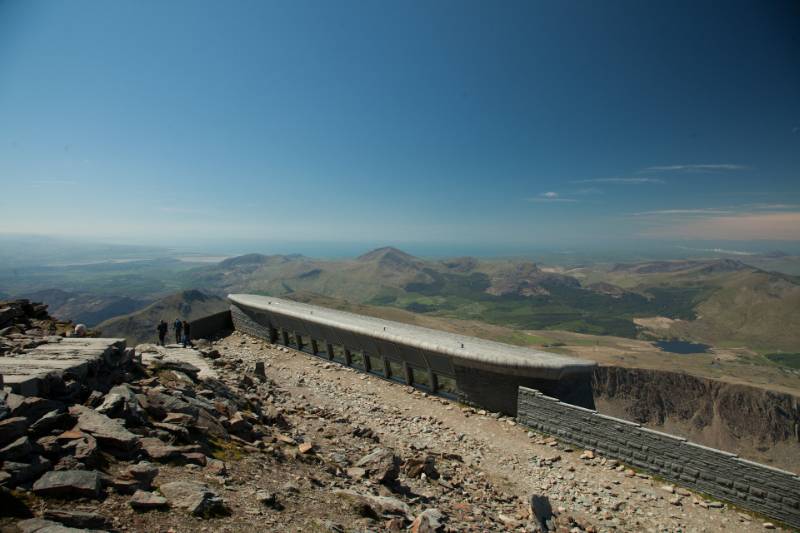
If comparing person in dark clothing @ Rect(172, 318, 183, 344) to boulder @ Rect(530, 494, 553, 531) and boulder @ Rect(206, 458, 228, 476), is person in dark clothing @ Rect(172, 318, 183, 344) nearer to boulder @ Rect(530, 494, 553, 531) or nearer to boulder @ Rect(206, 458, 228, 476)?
boulder @ Rect(206, 458, 228, 476)

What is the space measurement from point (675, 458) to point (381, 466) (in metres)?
9.85

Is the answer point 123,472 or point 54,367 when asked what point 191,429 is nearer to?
point 123,472

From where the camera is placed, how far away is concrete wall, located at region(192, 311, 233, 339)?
2794cm

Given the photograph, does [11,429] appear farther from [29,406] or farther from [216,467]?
[216,467]

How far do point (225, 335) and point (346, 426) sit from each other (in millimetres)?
18971

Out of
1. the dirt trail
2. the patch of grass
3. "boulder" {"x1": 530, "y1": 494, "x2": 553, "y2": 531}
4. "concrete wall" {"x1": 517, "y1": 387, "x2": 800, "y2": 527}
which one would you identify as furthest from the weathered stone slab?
the patch of grass

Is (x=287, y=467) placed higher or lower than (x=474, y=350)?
lower

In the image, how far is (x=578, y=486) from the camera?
12.2 metres

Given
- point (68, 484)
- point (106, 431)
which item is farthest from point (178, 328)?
point (68, 484)

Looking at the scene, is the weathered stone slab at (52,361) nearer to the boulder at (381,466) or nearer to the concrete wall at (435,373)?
the boulder at (381,466)

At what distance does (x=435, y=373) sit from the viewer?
18.8m

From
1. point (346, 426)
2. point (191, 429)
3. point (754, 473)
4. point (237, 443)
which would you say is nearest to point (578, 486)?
point (754, 473)

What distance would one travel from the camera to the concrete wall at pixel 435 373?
16.3 meters

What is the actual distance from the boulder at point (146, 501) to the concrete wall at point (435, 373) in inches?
532
